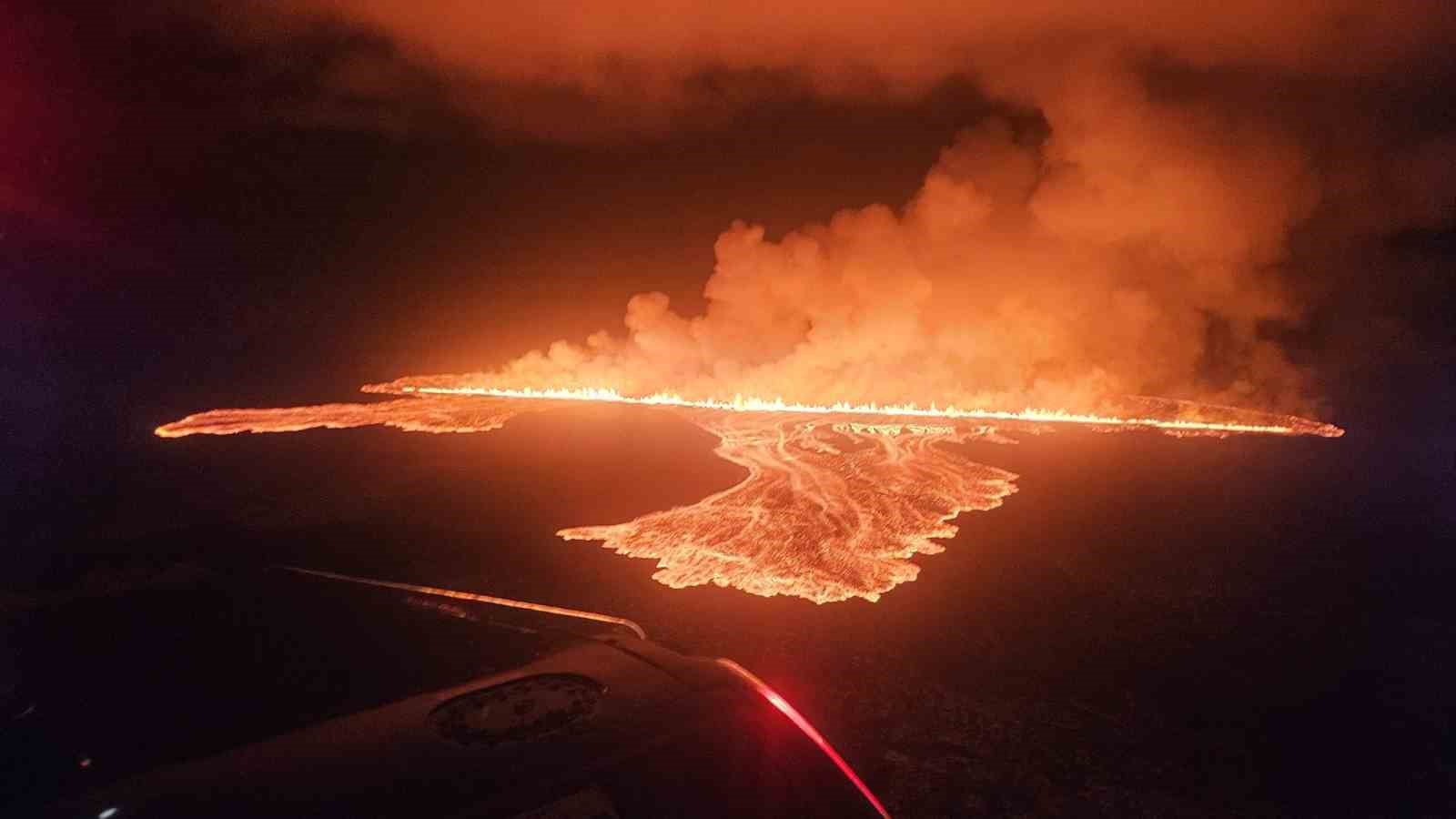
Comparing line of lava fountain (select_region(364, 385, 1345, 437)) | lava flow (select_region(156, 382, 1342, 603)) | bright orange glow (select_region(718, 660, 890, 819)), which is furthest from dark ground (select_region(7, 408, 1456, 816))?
line of lava fountain (select_region(364, 385, 1345, 437))

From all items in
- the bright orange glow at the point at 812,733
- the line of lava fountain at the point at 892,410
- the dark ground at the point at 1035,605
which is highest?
the line of lava fountain at the point at 892,410

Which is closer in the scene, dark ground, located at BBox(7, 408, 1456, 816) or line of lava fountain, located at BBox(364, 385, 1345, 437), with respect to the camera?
dark ground, located at BBox(7, 408, 1456, 816)

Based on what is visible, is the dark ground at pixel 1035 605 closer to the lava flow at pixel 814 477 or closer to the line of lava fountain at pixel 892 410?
the lava flow at pixel 814 477

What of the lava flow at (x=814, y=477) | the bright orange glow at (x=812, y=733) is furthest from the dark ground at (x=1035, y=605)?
the bright orange glow at (x=812, y=733)

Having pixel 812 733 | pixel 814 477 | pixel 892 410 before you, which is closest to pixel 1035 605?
pixel 812 733

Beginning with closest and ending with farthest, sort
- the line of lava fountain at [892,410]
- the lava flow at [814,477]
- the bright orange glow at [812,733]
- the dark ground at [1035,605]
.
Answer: the bright orange glow at [812,733], the dark ground at [1035,605], the lava flow at [814,477], the line of lava fountain at [892,410]

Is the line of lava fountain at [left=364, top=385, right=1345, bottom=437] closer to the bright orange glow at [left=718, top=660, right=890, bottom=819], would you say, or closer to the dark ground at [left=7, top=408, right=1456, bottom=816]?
the dark ground at [left=7, top=408, right=1456, bottom=816]
